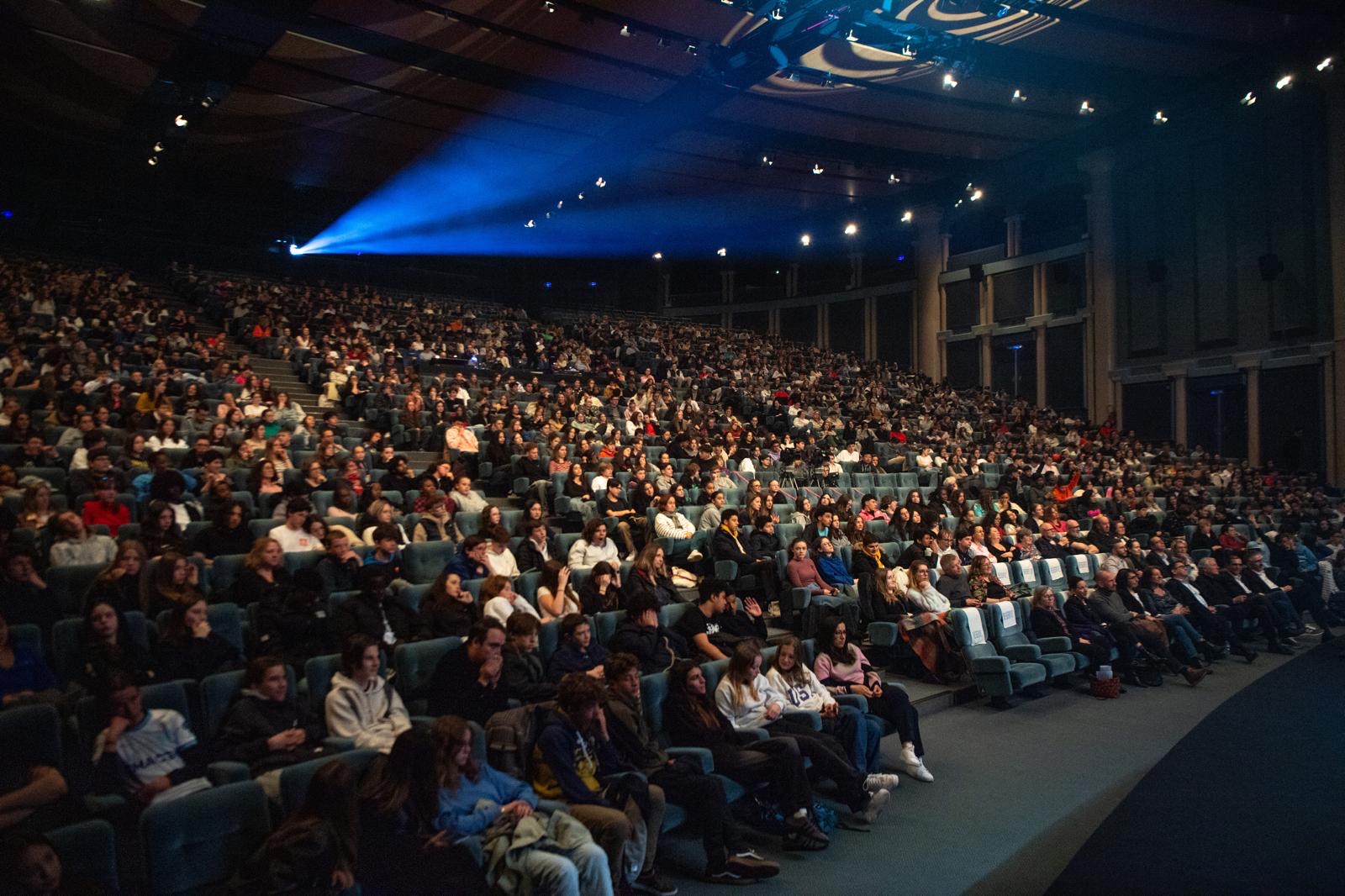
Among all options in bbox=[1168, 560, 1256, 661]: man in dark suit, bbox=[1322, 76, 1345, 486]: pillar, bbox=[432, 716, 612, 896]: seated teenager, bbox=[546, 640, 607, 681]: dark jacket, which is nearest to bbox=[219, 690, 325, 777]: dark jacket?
bbox=[432, 716, 612, 896]: seated teenager

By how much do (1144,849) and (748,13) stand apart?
1046 centimetres

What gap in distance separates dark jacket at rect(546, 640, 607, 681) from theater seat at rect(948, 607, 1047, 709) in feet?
8.70

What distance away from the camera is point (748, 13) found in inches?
443

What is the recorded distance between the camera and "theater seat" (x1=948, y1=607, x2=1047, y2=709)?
559 cm

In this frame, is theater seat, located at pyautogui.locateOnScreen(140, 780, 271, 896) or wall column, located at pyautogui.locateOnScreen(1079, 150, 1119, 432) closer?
theater seat, located at pyautogui.locateOnScreen(140, 780, 271, 896)

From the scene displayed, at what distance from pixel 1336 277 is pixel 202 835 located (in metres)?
16.3

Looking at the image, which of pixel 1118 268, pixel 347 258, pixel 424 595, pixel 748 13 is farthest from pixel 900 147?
pixel 424 595

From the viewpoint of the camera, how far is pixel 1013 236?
1941cm

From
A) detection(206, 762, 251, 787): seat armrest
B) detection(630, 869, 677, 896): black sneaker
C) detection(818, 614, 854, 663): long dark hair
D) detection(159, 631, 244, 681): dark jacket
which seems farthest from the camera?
detection(818, 614, 854, 663): long dark hair

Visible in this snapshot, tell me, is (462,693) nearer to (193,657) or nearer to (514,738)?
(514,738)

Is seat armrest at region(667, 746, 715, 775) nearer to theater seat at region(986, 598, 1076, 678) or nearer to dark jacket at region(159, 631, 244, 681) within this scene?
dark jacket at region(159, 631, 244, 681)

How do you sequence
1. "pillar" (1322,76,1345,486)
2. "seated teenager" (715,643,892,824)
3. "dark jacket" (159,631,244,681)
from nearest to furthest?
"dark jacket" (159,631,244,681) < "seated teenager" (715,643,892,824) < "pillar" (1322,76,1345,486)

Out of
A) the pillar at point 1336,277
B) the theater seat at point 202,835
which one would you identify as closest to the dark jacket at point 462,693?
the theater seat at point 202,835

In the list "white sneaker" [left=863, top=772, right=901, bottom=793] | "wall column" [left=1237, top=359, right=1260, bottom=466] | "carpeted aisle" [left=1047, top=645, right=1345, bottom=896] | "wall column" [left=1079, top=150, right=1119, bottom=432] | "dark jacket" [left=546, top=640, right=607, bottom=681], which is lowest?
"carpeted aisle" [left=1047, top=645, right=1345, bottom=896]
